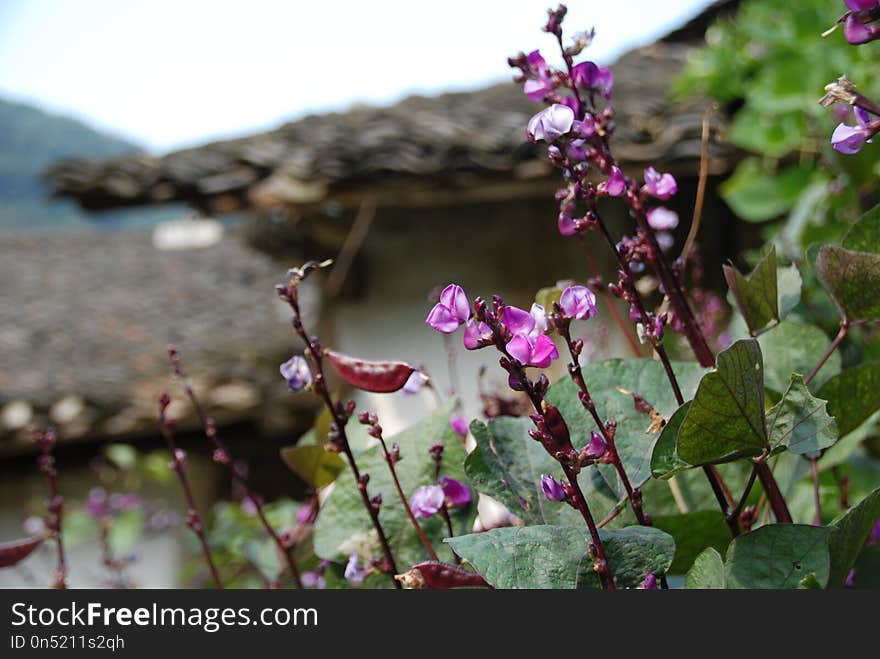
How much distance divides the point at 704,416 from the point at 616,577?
8cm

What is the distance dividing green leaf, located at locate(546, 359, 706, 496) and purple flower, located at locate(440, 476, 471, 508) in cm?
8

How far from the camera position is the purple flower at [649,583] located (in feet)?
1.11

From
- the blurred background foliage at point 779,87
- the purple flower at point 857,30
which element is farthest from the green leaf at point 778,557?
the blurred background foliage at point 779,87

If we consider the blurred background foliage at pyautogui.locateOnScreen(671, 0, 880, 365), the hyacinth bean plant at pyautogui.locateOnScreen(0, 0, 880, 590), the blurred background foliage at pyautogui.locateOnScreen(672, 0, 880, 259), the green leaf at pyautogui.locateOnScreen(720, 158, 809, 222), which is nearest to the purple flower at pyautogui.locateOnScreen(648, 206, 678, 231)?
the hyacinth bean plant at pyautogui.locateOnScreen(0, 0, 880, 590)

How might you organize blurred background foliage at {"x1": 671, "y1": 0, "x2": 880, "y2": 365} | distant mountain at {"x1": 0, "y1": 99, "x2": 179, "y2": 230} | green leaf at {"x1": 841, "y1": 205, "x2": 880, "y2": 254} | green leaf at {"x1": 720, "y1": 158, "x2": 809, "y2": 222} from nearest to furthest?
green leaf at {"x1": 841, "y1": 205, "x2": 880, "y2": 254} < blurred background foliage at {"x1": 671, "y1": 0, "x2": 880, "y2": 365} < green leaf at {"x1": 720, "y1": 158, "x2": 809, "y2": 222} < distant mountain at {"x1": 0, "y1": 99, "x2": 179, "y2": 230}

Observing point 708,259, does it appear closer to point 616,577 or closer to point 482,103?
point 482,103

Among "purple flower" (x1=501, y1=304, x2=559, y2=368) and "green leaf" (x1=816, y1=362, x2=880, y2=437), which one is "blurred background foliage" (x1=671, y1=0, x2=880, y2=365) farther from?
"purple flower" (x1=501, y1=304, x2=559, y2=368)

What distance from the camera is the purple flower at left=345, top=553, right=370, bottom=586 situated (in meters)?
0.46

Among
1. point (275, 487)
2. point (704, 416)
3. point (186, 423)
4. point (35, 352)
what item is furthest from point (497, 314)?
point (35, 352)

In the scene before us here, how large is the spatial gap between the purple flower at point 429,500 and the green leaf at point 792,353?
218 mm

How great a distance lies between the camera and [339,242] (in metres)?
2.98

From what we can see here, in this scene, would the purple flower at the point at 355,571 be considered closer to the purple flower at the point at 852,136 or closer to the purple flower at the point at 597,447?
the purple flower at the point at 597,447

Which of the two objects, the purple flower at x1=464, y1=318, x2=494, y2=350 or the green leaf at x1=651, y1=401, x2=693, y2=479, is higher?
the purple flower at x1=464, y1=318, x2=494, y2=350

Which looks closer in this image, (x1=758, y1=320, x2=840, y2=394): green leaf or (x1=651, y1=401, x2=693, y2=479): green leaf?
(x1=651, y1=401, x2=693, y2=479): green leaf
